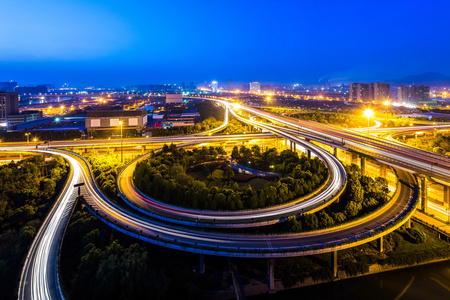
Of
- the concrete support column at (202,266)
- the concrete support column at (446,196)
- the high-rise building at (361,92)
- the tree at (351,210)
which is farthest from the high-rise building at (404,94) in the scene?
the concrete support column at (202,266)

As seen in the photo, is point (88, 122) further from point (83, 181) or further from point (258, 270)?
point (258, 270)

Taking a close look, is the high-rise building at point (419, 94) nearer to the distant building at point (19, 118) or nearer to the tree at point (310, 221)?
the tree at point (310, 221)

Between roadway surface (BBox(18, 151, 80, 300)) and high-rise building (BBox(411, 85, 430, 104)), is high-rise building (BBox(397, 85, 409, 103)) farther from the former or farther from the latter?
roadway surface (BBox(18, 151, 80, 300))

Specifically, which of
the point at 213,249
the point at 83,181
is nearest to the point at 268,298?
the point at 213,249

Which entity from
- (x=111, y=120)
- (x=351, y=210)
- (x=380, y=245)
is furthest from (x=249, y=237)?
(x=111, y=120)

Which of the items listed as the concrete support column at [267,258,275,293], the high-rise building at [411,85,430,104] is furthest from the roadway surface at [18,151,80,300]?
the high-rise building at [411,85,430,104]
